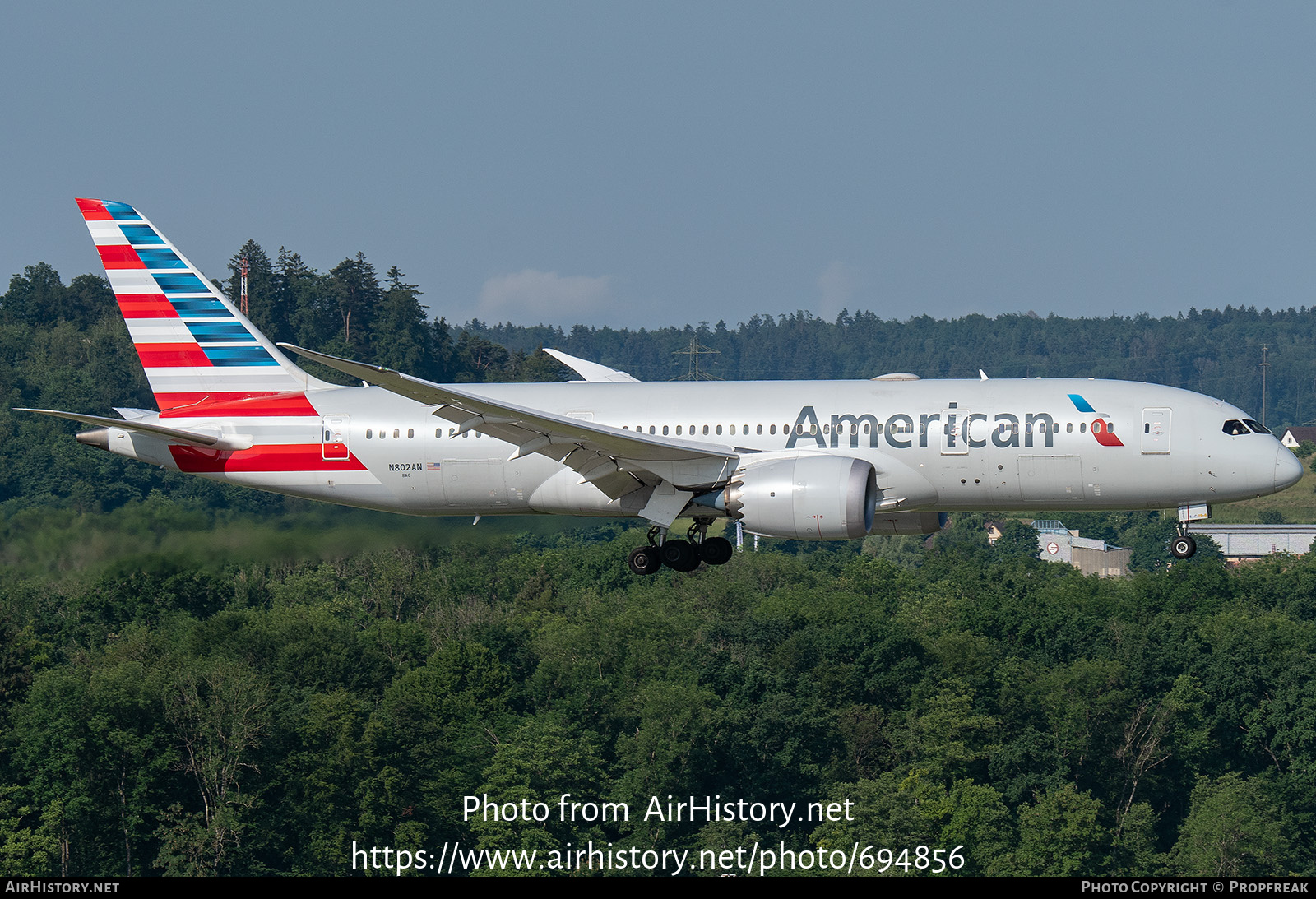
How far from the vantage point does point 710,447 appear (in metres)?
37.3

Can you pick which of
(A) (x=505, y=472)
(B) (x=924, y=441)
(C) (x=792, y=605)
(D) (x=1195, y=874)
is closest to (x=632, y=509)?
(A) (x=505, y=472)

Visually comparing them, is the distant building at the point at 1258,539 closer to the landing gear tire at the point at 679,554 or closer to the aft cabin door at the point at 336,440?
the landing gear tire at the point at 679,554

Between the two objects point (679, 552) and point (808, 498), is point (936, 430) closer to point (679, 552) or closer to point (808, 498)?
point (808, 498)

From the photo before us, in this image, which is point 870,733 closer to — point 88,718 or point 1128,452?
point 88,718

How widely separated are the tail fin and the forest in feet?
126

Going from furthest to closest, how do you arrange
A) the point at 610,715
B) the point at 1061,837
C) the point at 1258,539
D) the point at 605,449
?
the point at 1258,539
the point at 610,715
the point at 1061,837
the point at 605,449

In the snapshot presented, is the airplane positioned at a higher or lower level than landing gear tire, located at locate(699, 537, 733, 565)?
higher

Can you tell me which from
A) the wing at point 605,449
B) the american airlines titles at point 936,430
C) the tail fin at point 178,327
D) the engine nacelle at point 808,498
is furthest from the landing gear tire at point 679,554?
the tail fin at point 178,327

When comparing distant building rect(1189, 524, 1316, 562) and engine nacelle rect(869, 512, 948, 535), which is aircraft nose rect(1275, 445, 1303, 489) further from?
distant building rect(1189, 524, 1316, 562)

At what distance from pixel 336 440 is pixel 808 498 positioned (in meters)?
12.8

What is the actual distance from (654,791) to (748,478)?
61468 millimetres

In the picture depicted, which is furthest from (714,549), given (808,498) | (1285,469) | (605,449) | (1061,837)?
(1061,837)

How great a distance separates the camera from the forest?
3477 inches

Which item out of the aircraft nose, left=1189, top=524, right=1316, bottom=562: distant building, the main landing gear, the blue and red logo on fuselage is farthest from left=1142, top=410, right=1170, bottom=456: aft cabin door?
left=1189, top=524, right=1316, bottom=562: distant building
